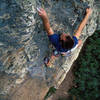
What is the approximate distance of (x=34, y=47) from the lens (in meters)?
2.99

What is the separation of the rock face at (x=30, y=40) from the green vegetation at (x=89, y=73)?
5.62 feet

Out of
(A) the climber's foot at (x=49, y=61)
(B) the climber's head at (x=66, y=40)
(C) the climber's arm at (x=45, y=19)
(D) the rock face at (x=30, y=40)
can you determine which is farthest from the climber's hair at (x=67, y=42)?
(A) the climber's foot at (x=49, y=61)

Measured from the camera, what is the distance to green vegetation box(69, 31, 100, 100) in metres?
5.56

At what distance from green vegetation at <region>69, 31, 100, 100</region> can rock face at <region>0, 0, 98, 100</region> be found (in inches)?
67.4

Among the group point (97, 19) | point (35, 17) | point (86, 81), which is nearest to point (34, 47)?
point (35, 17)

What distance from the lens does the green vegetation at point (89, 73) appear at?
18.2ft

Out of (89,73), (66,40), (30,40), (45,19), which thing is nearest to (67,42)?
(66,40)

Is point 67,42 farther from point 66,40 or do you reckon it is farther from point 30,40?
point 30,40

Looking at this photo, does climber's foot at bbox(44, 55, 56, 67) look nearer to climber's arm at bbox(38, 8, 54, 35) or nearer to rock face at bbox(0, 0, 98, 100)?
rock face at bbox(0, 0, 98, 100)

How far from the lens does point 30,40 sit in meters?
2.74

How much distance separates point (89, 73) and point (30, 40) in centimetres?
389

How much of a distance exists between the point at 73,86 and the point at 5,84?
3.51m

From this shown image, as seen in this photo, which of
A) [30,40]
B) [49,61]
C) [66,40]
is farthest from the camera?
[49,61]

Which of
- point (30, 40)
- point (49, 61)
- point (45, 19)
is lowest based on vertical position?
point (49, 61)
